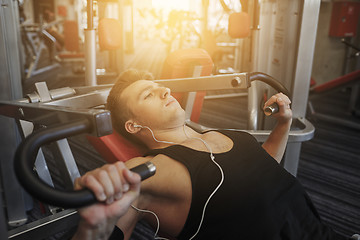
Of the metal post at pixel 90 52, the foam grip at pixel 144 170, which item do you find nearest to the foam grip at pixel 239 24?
the metal post at pixel 90 52

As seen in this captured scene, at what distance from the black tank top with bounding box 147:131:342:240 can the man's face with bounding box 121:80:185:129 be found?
102 mm

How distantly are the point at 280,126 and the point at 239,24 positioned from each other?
3.23ft

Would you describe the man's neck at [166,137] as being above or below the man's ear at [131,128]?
below

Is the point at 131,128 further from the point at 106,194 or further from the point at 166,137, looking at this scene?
the point at 106,194

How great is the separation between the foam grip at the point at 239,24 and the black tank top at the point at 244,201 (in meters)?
1.19

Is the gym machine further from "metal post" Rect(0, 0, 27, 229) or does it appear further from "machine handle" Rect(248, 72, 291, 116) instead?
"metal post" Rect(0, 0, 27, 229)

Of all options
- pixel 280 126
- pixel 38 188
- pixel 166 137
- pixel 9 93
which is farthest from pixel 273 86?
pixel 9 93

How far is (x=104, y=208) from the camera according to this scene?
54cm

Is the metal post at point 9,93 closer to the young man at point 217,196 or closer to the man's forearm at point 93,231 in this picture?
the young man at point 217,196

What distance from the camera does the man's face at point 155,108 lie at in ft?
3.25

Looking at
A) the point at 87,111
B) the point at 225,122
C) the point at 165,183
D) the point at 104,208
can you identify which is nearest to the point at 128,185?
the point at 104,208

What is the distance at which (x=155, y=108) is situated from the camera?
3.26ft

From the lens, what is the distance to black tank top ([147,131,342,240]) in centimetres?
84

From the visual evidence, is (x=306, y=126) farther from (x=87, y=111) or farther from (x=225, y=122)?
(x=225, y=122)
